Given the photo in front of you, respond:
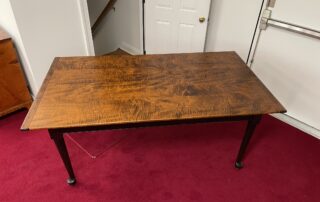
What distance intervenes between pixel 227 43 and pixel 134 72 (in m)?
1.52

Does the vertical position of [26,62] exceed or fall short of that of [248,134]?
it exceeds it

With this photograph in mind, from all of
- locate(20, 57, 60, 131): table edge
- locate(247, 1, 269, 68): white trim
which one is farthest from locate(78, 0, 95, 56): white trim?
locate(247, 1, 269, 68): white trim

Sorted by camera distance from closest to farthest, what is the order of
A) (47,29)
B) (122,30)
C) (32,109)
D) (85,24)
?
(32,109), (47,29), (85,24), (122,30)

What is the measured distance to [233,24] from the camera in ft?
8.87

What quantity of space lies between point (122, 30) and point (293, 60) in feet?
8.45

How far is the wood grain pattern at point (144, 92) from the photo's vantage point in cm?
144

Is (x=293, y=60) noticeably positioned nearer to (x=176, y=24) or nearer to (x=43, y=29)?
(x=176, y=24)

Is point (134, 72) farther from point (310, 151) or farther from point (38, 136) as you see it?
point (310, 151)

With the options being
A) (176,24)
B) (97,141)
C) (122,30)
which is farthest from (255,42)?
(122,30)

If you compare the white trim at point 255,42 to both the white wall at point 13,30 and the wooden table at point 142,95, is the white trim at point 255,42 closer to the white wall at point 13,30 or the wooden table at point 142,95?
the wooden table at point 142,95

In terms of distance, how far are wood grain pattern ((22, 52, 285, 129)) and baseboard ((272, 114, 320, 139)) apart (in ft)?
3.34

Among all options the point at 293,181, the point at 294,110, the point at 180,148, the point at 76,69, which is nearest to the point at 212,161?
the point at 180,148

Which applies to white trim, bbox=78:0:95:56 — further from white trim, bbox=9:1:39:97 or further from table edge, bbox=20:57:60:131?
table edge, bbox=20:57:60:131

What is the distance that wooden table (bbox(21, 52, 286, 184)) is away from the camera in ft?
4.71
